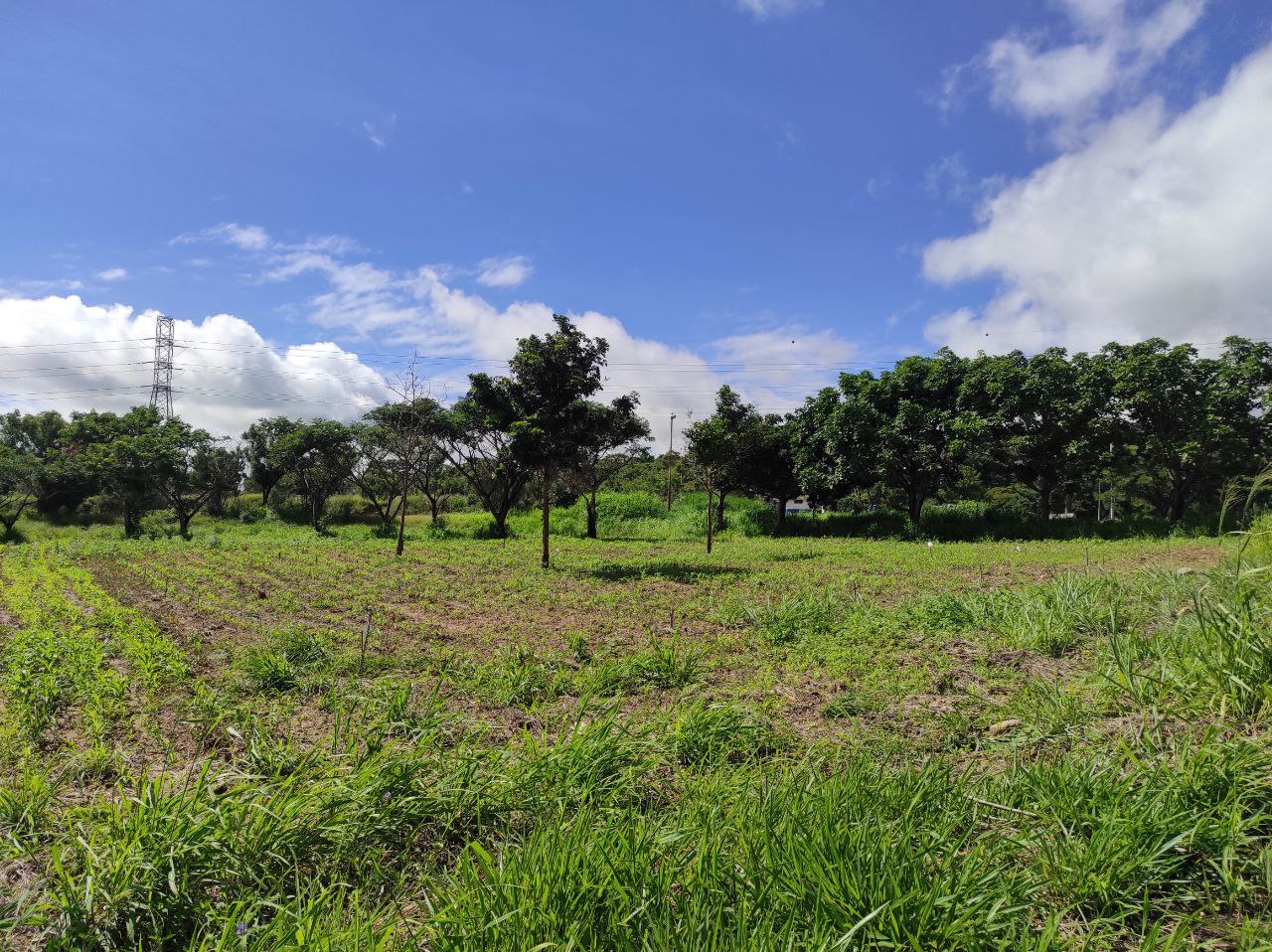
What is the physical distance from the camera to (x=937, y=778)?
2982mm

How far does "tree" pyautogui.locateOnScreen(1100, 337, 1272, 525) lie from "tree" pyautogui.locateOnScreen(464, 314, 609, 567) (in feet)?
72.4

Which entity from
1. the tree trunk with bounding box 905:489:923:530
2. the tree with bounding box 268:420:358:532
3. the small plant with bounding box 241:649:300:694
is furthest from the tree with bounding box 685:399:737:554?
the tree with bounding box 268:420:358:532

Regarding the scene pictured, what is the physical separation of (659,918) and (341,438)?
1547 inches

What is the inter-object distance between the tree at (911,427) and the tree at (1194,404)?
5.88 m

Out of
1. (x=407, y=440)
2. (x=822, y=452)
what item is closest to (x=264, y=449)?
(x=407, y=440)

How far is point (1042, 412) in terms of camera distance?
2420 centimetres

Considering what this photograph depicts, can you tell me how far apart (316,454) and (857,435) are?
103 feet

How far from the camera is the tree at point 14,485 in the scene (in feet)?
110

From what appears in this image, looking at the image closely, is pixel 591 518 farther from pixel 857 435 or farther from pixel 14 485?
pixel 14 485

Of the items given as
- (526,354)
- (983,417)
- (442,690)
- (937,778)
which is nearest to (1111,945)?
(937,778)

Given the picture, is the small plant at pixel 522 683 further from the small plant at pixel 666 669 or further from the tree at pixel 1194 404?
the tree at pixel 1194 404

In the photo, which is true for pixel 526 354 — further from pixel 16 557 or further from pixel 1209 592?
pixel 16 557

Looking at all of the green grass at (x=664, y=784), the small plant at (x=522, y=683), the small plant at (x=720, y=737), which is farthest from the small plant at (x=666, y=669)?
the small plant at (x=720, y=737)

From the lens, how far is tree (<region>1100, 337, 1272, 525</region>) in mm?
22312
